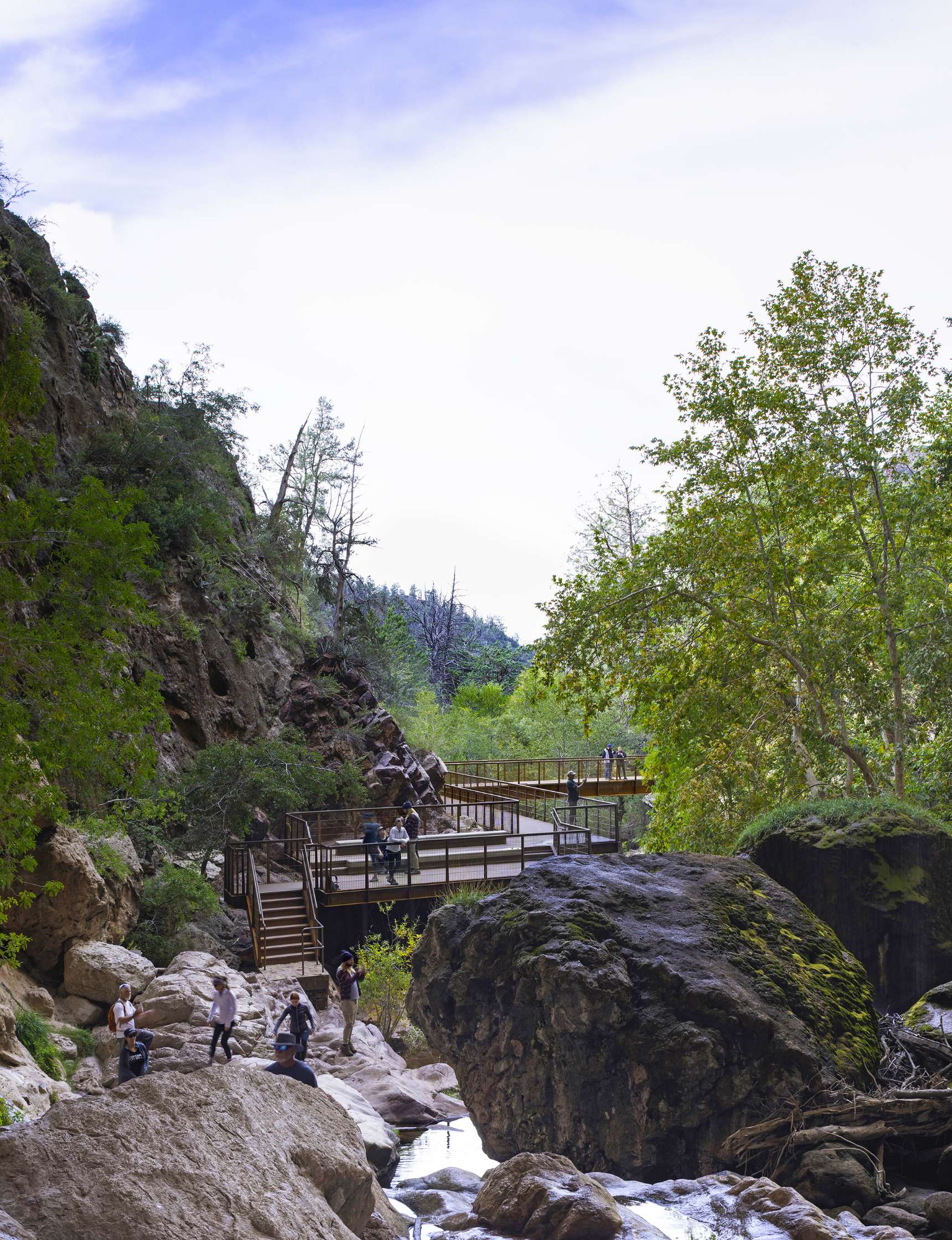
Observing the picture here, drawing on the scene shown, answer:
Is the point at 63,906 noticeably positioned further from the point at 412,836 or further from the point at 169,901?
the point at 412,836

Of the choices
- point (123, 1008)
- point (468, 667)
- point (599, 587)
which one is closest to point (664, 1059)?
point (123, 1008)

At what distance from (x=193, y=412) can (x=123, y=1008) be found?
22786mm

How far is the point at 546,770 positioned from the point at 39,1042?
1201 inches

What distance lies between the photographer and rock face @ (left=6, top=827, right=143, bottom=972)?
12.5 m

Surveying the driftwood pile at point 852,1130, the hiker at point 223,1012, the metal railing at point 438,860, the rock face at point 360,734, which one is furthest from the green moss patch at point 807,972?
the rock face at point 360,734

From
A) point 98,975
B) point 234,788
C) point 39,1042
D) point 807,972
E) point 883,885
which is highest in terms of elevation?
point 883,885

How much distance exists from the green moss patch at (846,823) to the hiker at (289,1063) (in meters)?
6.25

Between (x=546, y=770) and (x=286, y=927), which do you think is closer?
(x=286, y=927)

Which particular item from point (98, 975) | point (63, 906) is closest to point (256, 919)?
point (98, 975)

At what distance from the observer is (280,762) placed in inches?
790

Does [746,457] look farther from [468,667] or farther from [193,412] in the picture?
[468,667]

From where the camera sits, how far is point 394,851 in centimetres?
2000

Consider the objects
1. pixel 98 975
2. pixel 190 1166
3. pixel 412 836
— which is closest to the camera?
pixel 190 1166

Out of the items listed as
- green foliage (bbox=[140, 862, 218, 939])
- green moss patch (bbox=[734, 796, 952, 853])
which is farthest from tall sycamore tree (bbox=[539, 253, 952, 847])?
green foliage (bbox=[140, 862, 218, 939])
